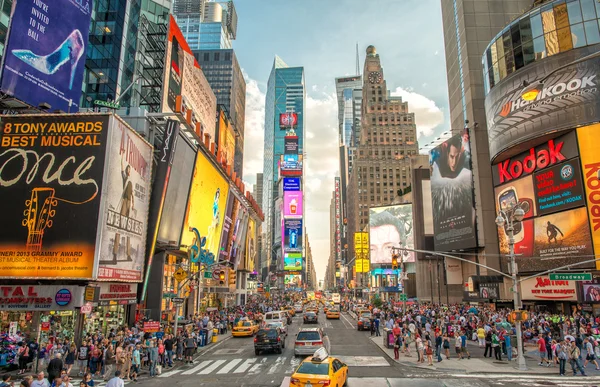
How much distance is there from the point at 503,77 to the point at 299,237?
115 metres

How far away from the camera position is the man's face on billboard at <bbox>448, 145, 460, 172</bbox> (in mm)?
61906

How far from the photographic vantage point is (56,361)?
15797 mm

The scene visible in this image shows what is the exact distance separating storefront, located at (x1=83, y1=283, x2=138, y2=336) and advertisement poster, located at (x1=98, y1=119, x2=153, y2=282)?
814mm

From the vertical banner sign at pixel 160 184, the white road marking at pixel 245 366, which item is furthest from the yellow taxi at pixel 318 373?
the vertical banner sign at pixel 160 184

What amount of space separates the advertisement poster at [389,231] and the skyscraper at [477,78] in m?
32.9

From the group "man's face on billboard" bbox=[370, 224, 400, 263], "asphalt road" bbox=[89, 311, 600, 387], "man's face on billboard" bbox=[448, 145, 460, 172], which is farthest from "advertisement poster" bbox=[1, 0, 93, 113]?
"man's face on billboard" bbox=[370, 224, 400, 263]

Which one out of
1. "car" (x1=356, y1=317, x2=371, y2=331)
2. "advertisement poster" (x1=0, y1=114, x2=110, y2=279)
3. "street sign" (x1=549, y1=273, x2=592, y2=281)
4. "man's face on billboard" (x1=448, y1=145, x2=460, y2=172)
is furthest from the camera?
"man's face on billboard" (x1=448, y1=145, x2=460, y2=172)

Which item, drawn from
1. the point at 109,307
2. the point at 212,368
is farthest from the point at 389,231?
the point at 212,368

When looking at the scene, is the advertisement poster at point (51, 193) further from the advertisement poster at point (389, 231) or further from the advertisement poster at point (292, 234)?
the advertisement poster at point (292, 234)

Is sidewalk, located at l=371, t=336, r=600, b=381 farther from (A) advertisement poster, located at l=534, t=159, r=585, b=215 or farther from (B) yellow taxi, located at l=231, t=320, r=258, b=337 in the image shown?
(A) advertisement poster, located at l=534, t=159, r=585, b=215

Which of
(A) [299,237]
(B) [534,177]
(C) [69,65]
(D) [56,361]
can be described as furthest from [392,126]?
(D) [56,361]

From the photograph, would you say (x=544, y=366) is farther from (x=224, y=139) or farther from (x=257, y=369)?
(x=224, y=139)

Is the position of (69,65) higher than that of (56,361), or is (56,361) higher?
(69,65)

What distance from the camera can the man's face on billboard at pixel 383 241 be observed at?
97.1 metres
